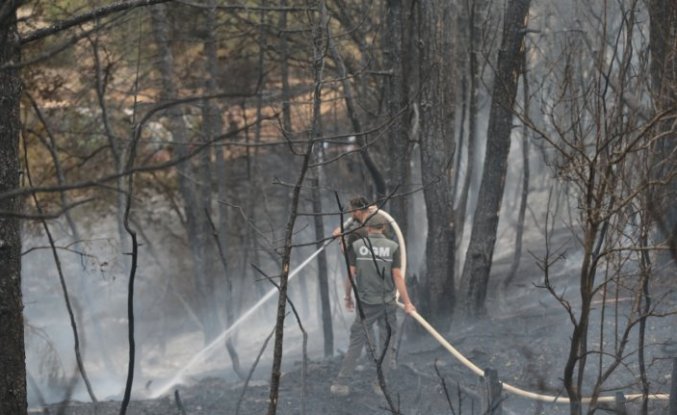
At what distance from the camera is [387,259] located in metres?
10.6

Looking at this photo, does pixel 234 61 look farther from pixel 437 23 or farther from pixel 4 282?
pixel 4 282

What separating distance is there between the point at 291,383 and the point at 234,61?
1262 centimetres

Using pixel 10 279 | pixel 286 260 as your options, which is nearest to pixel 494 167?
pixel 286 260

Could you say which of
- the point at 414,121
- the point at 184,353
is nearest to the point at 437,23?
the point at 414,121

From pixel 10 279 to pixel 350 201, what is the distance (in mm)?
4691

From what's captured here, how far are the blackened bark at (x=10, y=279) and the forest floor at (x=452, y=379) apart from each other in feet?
12.6

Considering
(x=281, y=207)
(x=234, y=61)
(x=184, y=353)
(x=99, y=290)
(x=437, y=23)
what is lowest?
(x=184, y=353)

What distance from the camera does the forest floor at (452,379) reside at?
33.5 feet

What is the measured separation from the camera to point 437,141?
13.5 metres

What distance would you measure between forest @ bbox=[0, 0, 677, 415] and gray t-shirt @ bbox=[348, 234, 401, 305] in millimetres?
176

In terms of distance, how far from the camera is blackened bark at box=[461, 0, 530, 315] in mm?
12586

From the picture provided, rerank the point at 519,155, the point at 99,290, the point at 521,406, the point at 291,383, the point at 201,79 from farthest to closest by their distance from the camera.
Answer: the point at 519,155 → the point at 99,290 → the point at 201,79 → the point at 291,383 → the point at 521,406

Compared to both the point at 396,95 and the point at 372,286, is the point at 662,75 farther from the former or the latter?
the point at 396,95

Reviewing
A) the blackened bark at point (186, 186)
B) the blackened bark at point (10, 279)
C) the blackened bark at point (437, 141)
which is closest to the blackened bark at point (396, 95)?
the blackened bark at point (437, 141)
